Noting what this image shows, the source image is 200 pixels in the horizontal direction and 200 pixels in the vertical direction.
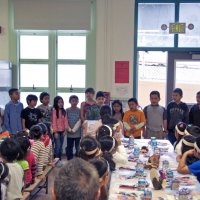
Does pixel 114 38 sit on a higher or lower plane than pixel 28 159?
higher

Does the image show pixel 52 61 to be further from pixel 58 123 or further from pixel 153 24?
pixel 153 24

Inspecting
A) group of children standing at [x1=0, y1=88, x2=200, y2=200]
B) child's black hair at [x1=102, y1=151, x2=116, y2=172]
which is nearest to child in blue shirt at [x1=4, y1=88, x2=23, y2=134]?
group of children standing at [x1=0, y1=88, x2=200, y2=200]

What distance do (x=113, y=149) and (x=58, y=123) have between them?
8.07ft

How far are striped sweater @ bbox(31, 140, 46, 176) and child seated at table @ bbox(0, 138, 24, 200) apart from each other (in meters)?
0.80

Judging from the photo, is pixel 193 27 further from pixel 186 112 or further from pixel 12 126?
pixel 12 126

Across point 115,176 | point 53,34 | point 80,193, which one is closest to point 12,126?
point 53,34

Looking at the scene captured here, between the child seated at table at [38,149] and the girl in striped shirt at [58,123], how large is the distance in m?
1.61

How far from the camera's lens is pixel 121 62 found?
6.66 meters

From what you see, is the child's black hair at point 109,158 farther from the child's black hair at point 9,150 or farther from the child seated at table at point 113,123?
the child seated at table at point 113,123

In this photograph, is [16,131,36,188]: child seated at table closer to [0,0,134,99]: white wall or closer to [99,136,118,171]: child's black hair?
[99,136,118,171]: child's black hair

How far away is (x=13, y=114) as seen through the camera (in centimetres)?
589

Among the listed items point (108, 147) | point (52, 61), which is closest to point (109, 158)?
point (108, 147)

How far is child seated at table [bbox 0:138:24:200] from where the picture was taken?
315 centimetres

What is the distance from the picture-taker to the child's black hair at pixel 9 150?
10.6ft
